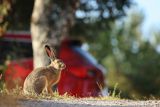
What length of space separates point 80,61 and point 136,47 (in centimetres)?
1521

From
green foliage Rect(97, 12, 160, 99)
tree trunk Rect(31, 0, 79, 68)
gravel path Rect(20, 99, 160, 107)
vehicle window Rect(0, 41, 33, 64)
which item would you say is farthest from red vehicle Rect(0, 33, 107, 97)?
gravel path Rect(20, 99, 160, 107)

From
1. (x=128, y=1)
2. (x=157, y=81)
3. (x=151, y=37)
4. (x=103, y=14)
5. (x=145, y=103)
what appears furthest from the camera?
(x=151, y=37)

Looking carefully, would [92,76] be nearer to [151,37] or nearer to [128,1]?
[128,1]

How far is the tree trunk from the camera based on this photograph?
14.7 m

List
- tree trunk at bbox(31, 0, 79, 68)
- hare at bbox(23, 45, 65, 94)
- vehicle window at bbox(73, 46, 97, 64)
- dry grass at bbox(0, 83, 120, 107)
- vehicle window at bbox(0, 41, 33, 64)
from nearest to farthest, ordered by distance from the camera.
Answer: dry grass at bbox(0, 83, 120, 107)
hare at bbox(23, 45, 65, 94)
tree trunk at bbox(31, 0, 79, 68)
vehicle window at bbox(0, 41, 33, 64)
vehicle window at bbox(73, 46, 97, 64)

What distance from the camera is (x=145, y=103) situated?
900 cm

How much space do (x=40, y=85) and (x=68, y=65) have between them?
26.2ft

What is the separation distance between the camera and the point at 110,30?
2233 cm

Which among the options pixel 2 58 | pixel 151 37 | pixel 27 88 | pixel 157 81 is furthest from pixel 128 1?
pixel 151 37

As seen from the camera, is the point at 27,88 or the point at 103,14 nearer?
the point at 27,88

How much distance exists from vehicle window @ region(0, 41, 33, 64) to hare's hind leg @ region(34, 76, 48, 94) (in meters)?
8.28

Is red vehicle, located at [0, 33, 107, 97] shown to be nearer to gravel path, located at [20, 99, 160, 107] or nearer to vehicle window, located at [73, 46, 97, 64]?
vehicle window, located at [73, 46, 97, 64]

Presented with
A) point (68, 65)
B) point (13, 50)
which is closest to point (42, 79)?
point (68, 65)

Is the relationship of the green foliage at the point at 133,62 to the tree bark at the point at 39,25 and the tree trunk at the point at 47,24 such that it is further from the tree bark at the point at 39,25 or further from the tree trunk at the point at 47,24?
the tree bark at the point at 39,25
